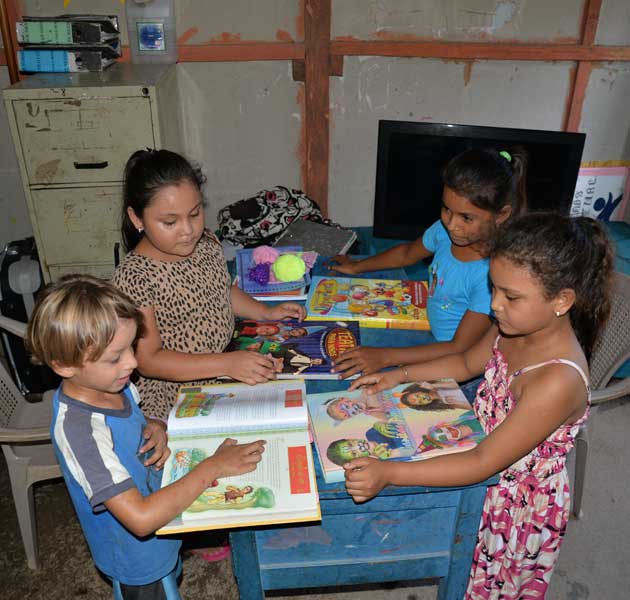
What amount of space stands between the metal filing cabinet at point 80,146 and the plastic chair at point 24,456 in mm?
898

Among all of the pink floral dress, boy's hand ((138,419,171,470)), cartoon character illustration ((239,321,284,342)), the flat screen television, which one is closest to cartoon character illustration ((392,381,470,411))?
the pink floral dress

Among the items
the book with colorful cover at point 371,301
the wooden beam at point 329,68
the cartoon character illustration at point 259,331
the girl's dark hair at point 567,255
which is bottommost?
the cartoon character illustration at point 259,331

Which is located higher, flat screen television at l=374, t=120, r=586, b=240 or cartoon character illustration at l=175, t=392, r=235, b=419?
flat screen television at l=374, t=120, r=586, b=240

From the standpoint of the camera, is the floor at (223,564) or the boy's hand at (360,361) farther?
the floor at (223,564)

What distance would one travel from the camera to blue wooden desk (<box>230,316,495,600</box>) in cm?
137

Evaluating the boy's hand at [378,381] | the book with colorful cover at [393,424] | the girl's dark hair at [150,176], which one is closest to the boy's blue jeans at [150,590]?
the book with colorful cover at [393,424]

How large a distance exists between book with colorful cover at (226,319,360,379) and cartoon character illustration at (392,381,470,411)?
208mm

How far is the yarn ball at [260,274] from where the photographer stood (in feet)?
7.02

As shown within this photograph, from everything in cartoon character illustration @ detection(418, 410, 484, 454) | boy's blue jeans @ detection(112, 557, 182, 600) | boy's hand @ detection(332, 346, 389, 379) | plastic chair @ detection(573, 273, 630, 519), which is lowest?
boy's blue jeans @ detection(112, 557, 182, 600)

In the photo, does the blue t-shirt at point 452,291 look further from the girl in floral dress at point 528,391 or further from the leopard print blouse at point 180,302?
the leopard print blouse at point 180,302

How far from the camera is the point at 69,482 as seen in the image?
50.5 inches

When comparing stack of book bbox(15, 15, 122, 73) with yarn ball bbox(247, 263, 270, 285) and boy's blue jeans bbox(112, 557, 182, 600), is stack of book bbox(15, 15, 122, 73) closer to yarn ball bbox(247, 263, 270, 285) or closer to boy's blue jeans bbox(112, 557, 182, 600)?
yarn ball bbox(247, 263, 270, 285)

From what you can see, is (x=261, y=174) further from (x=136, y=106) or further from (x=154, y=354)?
(x=154, y=354)

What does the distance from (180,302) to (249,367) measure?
28 centimetres
